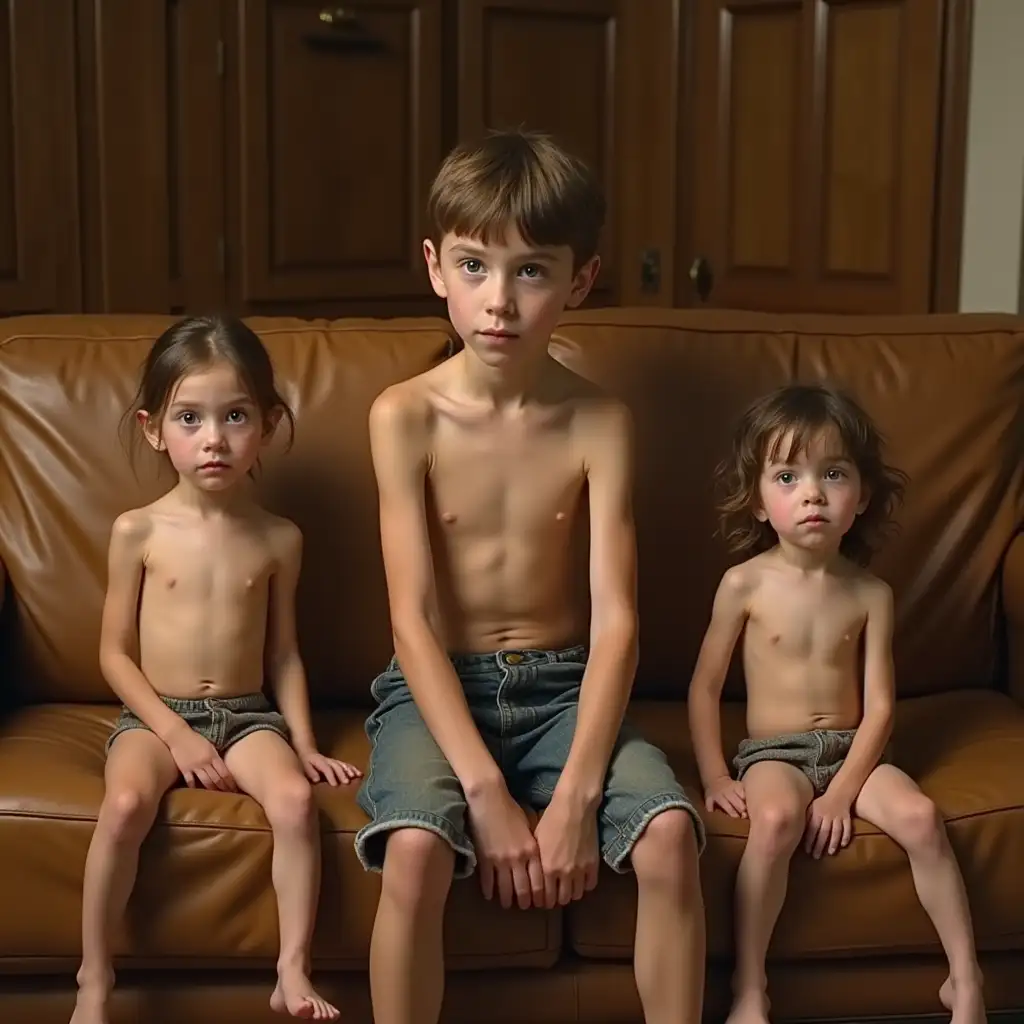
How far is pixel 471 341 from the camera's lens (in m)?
1.80

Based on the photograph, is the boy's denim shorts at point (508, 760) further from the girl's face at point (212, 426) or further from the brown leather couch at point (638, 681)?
the girl's face at point (212, 426)

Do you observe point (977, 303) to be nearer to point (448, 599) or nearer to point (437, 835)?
point (448, 599)

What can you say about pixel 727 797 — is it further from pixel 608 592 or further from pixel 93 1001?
pixel 93 1001

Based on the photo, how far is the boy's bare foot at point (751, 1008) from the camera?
65.9 inches

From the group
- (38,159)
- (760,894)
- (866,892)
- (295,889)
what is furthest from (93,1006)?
(38,159)

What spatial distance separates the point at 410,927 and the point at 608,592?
44 centimetres

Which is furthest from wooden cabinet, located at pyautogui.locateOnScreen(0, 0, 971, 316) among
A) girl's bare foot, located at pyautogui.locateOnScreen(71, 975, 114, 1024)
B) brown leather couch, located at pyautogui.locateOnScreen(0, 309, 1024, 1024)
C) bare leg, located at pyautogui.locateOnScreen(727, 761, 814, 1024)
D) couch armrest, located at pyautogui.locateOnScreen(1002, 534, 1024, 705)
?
bare leg, located at pyautogui.locateOnScreen(727, 761, 814, 1024)

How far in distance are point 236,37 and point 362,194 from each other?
0.42m

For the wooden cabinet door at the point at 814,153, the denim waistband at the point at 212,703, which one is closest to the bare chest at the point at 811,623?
the denim waistband at the point at 212,703

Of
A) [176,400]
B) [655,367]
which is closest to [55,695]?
[176,400]

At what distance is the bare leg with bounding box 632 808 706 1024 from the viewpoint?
162 centimetres

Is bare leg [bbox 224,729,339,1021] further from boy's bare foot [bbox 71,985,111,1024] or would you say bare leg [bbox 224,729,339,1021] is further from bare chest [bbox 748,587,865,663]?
bare chest [bbox 748,587,865,663]

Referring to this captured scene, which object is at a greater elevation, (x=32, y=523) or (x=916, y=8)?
(x=916, y=8)

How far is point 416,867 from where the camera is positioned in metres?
1.58
